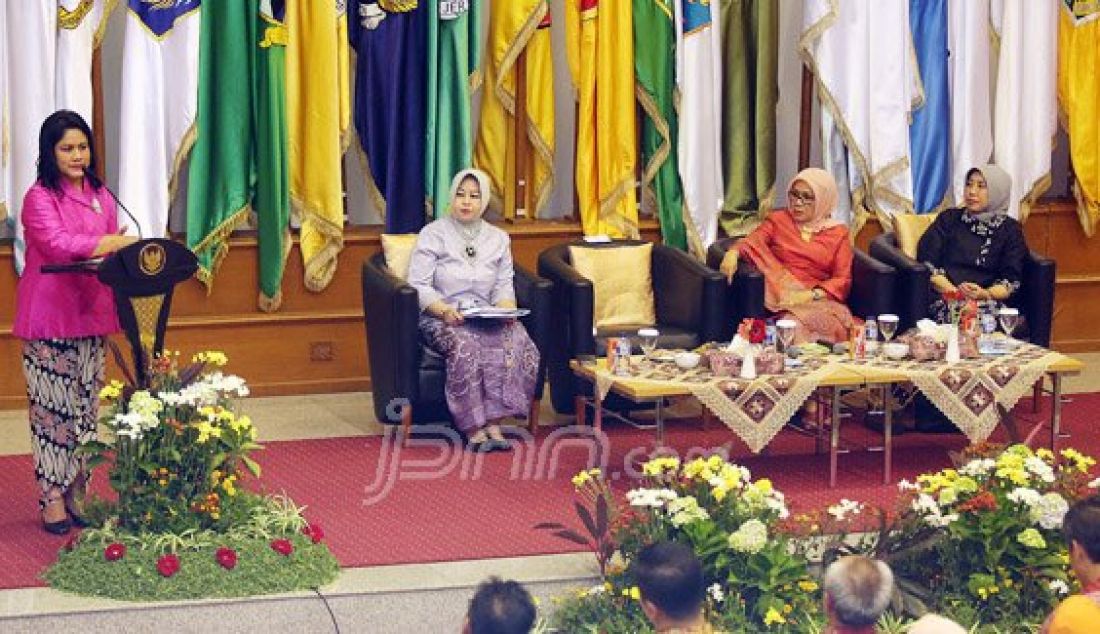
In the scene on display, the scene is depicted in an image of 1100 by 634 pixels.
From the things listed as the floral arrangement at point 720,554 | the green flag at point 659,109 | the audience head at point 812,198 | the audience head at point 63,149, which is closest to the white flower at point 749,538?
the floral arrangement at point 720,554

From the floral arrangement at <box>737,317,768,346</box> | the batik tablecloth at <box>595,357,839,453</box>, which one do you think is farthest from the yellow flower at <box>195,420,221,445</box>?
the floral arrangement at <box>737,317,768,346</box>

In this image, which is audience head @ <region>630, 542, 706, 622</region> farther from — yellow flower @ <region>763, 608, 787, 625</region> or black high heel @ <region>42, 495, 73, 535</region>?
black high heel @ <region>42, 495, 73, 535</region>

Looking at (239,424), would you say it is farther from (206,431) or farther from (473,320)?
(473,320)

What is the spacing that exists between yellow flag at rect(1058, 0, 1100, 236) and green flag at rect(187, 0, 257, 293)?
3773 mm

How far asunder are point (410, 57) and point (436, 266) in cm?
113

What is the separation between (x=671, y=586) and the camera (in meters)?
4.29

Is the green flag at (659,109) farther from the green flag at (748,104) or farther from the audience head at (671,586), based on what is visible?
the audience head at (671,586)

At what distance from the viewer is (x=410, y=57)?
9055mm

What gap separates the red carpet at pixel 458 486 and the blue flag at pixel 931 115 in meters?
1.34

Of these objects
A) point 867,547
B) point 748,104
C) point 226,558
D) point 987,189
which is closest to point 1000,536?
point 867,547

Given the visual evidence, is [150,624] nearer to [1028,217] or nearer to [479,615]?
[479,615]

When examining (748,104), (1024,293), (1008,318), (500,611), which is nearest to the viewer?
(500,611)

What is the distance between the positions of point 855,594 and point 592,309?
4.19m

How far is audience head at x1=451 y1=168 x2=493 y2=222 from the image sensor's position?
27.6ft
